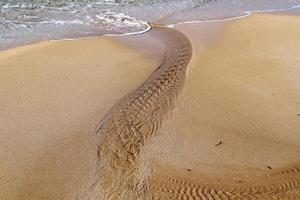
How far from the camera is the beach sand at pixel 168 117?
14.6 feet

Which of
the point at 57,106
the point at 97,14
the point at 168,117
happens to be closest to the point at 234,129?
the point at 168,117

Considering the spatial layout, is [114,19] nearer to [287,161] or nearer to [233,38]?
[233,38]

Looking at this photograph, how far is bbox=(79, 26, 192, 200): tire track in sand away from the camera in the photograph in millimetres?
4301

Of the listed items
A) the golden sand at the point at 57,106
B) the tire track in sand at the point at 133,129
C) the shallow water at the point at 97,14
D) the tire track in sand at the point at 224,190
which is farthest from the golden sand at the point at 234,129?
the shallow water at the point at 97,14

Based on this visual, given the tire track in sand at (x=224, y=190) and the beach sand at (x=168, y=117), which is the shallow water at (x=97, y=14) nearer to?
the beach sand at (x=168, y=117)

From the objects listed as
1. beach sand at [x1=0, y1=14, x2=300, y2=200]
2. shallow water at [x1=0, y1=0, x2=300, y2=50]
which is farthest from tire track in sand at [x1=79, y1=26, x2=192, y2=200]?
shallow water at [x1=0, y1=0, x2=300, y2=50]

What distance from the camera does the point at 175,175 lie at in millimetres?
4559

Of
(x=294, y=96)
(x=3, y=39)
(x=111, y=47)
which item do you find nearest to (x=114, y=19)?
(x=111, y=47)

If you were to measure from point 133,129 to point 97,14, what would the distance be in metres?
5.56

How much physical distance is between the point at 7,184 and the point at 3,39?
4.55 m

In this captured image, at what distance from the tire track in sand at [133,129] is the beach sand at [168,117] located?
105 millimetres

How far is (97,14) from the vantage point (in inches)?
399

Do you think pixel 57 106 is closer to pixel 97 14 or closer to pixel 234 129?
pixel 234 129

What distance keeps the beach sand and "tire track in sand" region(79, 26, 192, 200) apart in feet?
0.34
